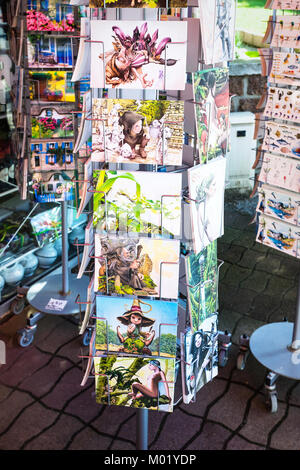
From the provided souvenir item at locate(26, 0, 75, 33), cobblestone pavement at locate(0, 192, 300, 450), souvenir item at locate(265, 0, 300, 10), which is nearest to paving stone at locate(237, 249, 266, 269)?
cobblestone pavement at locate(0, 192, 300, 450)

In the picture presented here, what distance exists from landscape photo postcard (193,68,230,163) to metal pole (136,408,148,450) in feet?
3.16

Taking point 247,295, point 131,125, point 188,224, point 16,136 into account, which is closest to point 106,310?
point 188,224

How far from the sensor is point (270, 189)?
103 inches

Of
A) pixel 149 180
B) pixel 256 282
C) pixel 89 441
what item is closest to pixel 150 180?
pixel 149 180

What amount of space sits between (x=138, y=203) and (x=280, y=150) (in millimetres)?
1092

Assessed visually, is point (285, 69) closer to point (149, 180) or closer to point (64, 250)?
point (149, 180)

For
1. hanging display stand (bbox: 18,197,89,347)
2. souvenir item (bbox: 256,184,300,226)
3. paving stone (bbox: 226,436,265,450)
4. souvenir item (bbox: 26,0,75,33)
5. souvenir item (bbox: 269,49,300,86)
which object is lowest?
paving stone (bbox: 226,436,265,450)

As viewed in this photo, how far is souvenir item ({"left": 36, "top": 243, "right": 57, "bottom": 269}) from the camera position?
3.66 metres

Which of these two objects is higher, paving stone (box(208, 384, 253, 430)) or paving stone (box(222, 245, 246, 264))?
paving stone (box(222, 245, 246, 264))

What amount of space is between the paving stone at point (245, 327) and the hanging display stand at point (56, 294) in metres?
0.93

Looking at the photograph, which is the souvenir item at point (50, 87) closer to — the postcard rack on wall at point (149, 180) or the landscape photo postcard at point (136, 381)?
the postcard rack on wall at point (149, 180)

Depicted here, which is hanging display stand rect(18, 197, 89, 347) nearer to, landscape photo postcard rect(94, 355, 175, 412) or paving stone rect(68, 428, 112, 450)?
paving stone rect(68, 428, 112, 450)
